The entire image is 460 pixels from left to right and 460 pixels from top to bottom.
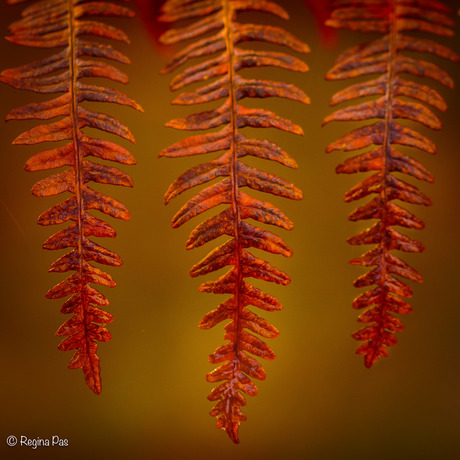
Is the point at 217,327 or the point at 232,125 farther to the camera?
the point at 217,327

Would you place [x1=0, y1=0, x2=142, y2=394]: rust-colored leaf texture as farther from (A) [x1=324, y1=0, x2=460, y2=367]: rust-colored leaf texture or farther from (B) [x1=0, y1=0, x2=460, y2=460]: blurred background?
(A) [x1=324, y1=0, x2=460, y2=367]: rust-colored leaf texture

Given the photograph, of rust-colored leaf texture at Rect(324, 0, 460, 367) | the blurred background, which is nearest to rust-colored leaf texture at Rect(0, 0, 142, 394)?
the blurred background

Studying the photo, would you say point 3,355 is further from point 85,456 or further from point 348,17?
point 348,17

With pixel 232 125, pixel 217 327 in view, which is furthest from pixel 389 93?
pixel 217 327

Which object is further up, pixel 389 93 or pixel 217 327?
pixel 389 93

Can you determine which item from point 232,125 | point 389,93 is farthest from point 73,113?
point 389,93

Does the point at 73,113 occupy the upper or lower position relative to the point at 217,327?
upper

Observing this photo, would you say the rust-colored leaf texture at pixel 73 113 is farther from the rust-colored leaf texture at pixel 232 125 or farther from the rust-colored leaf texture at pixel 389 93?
the rust-colored leaf texture at pixel 389 93

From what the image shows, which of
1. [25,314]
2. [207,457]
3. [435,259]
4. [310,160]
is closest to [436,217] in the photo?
[435,259]

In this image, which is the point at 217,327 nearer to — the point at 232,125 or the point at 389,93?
the point at 232,125
